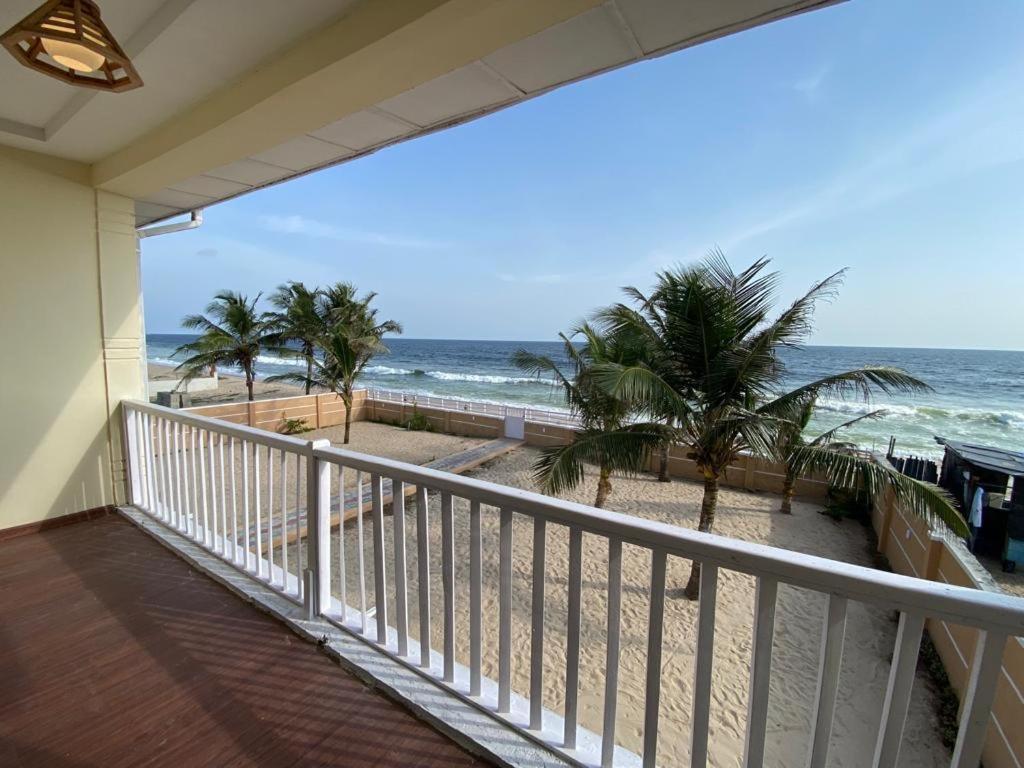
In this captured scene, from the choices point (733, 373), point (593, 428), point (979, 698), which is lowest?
point (593, 428)

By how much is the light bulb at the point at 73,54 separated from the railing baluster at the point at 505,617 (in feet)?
5.33

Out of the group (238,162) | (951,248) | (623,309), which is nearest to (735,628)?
(623,309)

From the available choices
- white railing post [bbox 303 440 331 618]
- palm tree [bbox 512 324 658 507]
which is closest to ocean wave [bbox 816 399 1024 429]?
palm tree [bbox 512 324 658 507]

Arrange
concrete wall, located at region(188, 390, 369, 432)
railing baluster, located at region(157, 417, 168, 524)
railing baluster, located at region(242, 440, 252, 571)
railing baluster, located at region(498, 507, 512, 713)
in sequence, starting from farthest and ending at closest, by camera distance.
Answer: concrete wall, located at region(188, 390, 369, 432) < railing baluster, located at region(157, 417, 168, 524) < railing baluster, located at region(242, 440, 252, 571) < railing baluster, located at region(498, 507, 512, 713)

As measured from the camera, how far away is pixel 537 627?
50.2 inches

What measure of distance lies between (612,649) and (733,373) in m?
3.93

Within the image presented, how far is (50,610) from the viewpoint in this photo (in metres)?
1.97

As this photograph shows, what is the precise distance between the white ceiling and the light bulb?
1.89 ft

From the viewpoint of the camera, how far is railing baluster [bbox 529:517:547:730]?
1.22 metres

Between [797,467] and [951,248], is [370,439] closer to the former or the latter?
[797,467]

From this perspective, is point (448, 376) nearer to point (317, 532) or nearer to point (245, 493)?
point (245, 493)

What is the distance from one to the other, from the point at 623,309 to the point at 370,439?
8.16 m

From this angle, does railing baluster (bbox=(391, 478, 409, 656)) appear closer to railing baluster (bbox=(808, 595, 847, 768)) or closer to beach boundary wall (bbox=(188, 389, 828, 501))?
railing baluster (bbox=(808, 595, 847, 768))

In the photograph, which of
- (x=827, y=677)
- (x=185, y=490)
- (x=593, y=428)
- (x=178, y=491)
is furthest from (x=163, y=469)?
(x=593, y=428)
